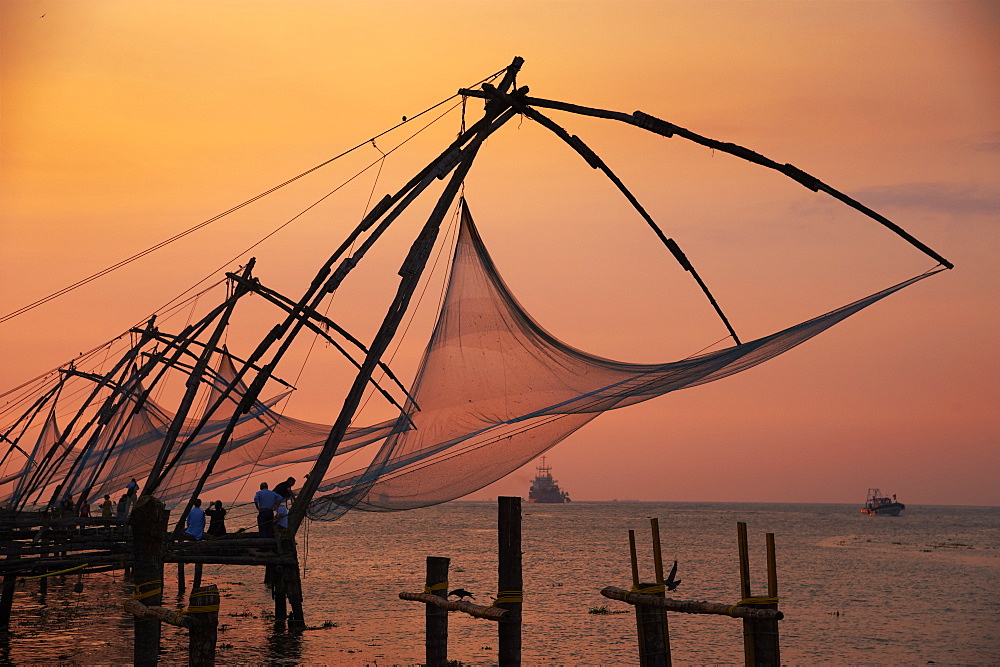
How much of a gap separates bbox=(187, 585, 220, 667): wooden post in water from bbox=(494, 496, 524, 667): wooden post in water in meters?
2.82

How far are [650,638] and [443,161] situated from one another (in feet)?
19.7

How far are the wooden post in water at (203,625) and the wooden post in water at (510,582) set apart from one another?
282 cm

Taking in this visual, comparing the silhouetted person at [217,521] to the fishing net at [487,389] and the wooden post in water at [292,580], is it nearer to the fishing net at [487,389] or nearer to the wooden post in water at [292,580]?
the wooden post in water at [292,580]

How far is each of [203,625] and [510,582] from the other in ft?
9.81

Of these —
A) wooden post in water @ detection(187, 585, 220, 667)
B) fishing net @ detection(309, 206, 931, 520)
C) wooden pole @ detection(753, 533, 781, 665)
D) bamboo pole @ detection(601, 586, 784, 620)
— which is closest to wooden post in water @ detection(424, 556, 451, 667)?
fishing net @ detection(309, 206, 931, 520)

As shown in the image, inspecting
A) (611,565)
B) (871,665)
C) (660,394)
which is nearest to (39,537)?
(660,394)

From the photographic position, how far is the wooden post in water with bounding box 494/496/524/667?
9922 mm

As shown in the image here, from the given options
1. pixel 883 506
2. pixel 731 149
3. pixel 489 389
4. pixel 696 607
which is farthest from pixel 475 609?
pixel 883 506

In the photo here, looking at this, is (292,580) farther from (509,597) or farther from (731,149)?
(731,149)

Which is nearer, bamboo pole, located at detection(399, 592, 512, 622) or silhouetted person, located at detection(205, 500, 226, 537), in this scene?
bamboo pole, located at detection(399, 592, 512, 622)

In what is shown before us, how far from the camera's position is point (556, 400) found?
415 inches

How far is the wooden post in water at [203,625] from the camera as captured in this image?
8.18 metres

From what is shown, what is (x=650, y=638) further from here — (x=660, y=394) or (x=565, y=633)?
(x=565, y=633)

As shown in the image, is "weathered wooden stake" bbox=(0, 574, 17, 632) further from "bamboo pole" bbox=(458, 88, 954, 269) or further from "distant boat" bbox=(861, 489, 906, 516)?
"distant boat" bbox=(861, 489, 906, 516)
